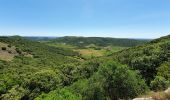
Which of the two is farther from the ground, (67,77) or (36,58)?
(67,77)

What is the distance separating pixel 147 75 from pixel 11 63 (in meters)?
101

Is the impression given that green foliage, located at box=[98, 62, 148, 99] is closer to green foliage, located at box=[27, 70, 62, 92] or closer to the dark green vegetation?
the dark green vegetation

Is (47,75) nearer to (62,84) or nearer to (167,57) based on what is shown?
(62,84)

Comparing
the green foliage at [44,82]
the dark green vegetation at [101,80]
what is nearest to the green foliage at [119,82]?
the dark green vegetation at [101,80]

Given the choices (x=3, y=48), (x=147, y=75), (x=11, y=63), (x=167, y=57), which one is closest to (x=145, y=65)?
(x=147, y=75)

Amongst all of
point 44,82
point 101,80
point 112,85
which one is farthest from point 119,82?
point 44,82

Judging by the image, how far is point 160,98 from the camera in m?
14.6

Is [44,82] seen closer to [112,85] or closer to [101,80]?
[101,80]

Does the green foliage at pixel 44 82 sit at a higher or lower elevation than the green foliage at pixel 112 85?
lower

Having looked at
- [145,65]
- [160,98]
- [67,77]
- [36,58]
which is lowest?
[36,58]

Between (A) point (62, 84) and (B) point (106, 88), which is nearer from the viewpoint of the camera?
(B) point (106, 88)

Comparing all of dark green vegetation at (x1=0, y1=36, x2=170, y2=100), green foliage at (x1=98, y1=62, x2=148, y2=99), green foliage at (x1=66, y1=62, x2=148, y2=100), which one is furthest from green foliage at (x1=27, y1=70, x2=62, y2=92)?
green foliage at (x1=98, y1=62, x2=148, y2=99)

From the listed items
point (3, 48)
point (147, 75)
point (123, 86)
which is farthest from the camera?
point (3, 48)

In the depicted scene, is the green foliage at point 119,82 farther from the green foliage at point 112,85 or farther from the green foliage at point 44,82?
the green foliage at point 44,82
